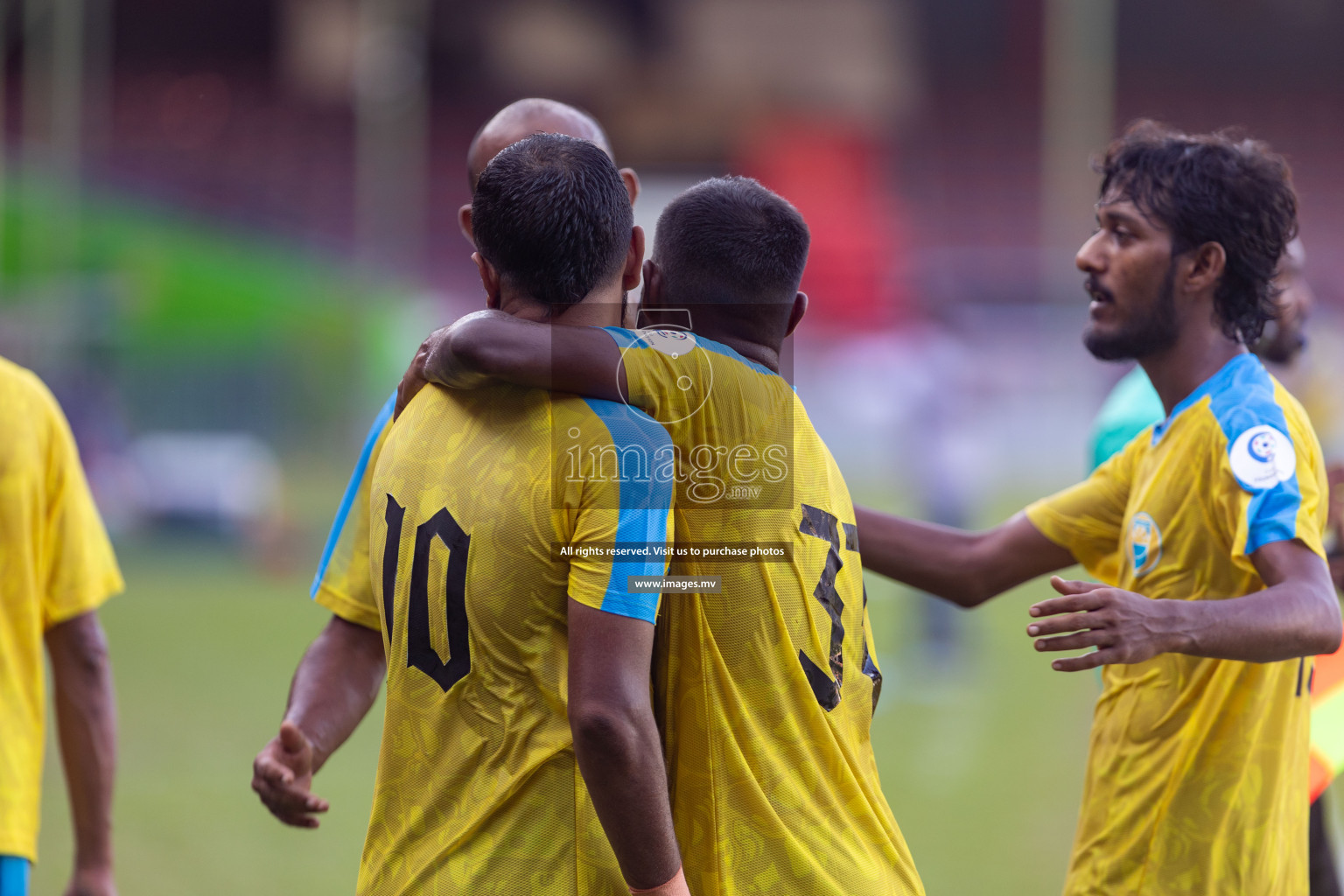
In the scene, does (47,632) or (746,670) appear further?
(47,632)

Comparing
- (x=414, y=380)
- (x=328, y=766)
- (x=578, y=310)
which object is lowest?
(x=328, y=766)

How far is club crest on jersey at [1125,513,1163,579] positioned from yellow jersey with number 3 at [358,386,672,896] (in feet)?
3.68

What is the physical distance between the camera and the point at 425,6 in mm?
24328

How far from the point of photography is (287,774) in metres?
1.97

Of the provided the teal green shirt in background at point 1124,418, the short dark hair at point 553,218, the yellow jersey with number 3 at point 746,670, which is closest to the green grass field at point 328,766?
the teal green shirt in background at point 1124,418

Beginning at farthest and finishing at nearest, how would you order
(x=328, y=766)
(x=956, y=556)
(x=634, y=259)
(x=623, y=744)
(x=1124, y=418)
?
(x=328, y=766) < (x=1124, y=418) < (x=956, y=556) < (x=634, y=259) < (x=623, y=744)

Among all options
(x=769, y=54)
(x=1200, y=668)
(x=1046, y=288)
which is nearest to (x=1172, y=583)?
(x=1200, y=668)

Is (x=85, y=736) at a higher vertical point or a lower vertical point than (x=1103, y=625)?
lower

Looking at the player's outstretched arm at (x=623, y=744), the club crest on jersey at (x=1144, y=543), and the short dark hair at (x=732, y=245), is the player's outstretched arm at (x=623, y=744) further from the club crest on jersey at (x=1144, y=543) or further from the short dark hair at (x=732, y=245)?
the club crest on jersey at (x=1144, y=543)

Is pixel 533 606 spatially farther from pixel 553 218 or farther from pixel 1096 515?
pixel 1096 515

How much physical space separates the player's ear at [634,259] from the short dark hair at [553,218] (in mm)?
25

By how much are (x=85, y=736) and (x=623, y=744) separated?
58.2 inches

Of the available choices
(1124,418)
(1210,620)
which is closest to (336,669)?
(1210,620)

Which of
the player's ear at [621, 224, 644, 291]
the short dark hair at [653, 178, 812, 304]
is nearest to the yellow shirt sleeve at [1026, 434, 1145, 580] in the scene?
the short dark hair at [653, 178, 812, 304]
